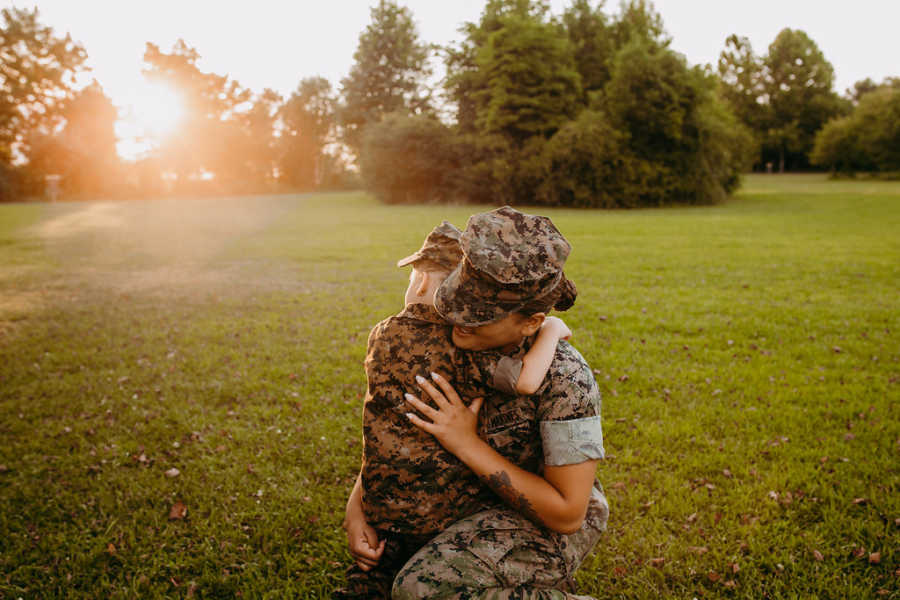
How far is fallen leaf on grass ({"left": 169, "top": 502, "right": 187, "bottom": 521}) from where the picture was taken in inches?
142

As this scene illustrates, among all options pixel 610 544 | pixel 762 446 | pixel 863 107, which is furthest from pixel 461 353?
pixel 863 107

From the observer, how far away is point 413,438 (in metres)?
1.84

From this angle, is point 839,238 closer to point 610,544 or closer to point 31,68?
point 610,544

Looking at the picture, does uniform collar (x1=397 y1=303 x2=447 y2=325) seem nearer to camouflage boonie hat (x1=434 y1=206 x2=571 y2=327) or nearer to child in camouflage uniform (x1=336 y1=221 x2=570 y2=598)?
child in camouflage uniform (x1=336 y1=221 x2=570 y2=598)

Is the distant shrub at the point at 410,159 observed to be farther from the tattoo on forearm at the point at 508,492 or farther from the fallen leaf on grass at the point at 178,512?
the tattoo on forearm at the point at 508,492

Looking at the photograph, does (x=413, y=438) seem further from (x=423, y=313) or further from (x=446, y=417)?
(x=423, y=313)

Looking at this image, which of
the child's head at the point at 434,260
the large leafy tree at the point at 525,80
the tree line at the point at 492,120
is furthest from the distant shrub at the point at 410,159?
the child's head at the point at 434,260

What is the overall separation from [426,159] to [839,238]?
24847mm

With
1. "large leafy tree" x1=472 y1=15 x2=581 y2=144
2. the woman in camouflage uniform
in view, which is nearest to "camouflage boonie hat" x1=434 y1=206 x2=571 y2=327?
the woman in camouflage uniform

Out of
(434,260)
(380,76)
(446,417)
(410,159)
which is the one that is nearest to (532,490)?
(446,417)

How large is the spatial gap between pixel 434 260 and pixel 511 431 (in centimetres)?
65

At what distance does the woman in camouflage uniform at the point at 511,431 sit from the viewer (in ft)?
5.14

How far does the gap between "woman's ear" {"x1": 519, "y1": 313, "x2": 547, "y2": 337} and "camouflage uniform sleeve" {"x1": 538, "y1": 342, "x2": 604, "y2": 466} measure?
0.14m

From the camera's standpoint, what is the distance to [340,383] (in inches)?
224
